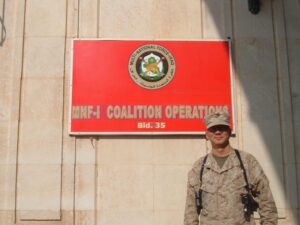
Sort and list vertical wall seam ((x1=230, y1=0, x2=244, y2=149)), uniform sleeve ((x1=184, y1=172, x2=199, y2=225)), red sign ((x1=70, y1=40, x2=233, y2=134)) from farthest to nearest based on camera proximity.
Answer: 1. vertical wall seam ((x1=230, y1=0, x2=244, y2=149))
2. red sign ((x1=70, y1=40, x2=233, y2=134))
3. uniform sleeve ((x1=184, y1=172, x2=199, y2=225))

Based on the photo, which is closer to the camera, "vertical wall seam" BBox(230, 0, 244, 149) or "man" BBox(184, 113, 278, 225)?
"man" BBox(184, 113, 278, 225)

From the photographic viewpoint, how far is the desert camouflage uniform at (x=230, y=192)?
4.50 metres

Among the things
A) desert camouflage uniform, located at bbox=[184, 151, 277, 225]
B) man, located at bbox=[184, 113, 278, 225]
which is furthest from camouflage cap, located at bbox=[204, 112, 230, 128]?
desert camouflage uniform, located at bbox=[184, 151, 277, 225]

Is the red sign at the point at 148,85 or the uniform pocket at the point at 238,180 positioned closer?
the uniform pocket at the point at 238,180

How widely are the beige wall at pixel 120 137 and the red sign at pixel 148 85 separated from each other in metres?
0.18

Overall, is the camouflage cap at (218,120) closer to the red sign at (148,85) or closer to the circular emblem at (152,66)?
the red sign at (148,85)

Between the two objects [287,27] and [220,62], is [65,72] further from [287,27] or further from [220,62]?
[287,27]

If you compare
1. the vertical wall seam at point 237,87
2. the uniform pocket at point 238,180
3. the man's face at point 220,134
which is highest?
the vertical wall seam at point 237,87

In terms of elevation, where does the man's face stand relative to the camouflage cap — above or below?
below

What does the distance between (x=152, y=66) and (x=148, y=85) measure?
1.16 feet

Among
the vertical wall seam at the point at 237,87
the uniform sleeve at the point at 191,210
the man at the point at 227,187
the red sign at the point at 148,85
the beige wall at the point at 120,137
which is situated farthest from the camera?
the vertical wall seam at the point at 237,87

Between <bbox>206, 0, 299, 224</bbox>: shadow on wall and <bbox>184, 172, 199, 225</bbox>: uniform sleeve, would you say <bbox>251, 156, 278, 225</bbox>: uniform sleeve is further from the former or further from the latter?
<bbox>206, 0, 299, 224</bbox>: shadow on wall

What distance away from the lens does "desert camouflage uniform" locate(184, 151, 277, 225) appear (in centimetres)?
450

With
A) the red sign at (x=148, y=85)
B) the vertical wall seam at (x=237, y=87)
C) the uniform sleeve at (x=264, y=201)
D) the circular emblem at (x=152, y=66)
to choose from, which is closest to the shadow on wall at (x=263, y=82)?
the vertical wall seam at (x=237, y=87)
